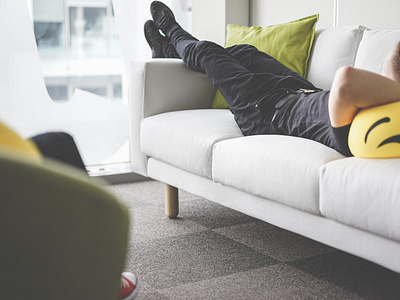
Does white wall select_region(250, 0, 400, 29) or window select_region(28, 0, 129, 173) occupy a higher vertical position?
white wall select_region(250, 0, 400, 29)

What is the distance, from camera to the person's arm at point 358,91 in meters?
1.34

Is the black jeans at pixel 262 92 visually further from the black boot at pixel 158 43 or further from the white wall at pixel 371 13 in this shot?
the white wall at pixel 371 13

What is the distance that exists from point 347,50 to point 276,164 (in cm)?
87

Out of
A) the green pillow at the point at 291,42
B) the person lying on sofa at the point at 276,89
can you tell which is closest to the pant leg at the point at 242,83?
the person lying on sofa at the point at 276,89

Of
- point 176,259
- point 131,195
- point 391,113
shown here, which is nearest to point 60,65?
point 131,195

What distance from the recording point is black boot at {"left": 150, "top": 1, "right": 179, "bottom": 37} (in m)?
2.67

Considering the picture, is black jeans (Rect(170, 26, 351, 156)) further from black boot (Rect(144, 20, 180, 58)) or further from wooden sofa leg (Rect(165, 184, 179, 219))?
wooden sofa leg (Rect(165, 184, 179, 219))

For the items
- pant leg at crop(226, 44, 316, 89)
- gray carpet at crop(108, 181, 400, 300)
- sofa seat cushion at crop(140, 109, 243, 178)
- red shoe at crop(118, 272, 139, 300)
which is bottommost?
gray carpet at crop(108, 181, 400, 300)

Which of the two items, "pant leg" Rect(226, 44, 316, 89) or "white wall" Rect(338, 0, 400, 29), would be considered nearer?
"pant leg" Rect(226, 44, 316, 89)

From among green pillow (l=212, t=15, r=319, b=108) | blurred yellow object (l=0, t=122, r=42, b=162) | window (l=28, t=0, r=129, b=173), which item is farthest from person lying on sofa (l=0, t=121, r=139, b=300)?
window (l=28, t=0, r=129, b=173)

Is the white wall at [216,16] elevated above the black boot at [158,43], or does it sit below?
above

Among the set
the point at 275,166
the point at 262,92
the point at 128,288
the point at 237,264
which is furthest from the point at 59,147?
the point at 262,92

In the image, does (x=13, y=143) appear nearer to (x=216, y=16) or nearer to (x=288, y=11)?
(x=288, y=11)

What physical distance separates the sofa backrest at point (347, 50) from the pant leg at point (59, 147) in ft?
4.21
